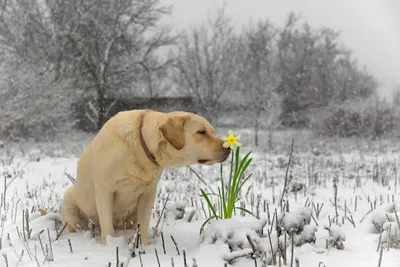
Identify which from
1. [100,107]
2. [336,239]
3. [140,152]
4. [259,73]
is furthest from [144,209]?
[100,107]

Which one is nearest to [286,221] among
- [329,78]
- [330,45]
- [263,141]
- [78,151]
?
[78,151]

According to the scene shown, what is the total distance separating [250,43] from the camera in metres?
28.8

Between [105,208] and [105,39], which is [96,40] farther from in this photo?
[105,208]

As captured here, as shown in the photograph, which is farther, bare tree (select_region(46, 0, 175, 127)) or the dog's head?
bare tree (select_region(46, 0, 175, 127))

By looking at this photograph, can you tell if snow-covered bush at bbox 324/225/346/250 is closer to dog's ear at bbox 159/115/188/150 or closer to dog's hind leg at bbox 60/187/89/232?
dog's ear at bbox 159/115/188/150

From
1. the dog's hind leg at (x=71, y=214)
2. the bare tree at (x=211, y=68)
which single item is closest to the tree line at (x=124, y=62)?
the bare tree at (x=211, y=68)

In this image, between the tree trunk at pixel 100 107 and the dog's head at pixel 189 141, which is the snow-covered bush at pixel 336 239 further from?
the tree trunk at pixel 100 107

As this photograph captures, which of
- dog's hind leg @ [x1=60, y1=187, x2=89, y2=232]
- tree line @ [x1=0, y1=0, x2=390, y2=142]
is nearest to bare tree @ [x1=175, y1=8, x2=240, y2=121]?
tree line @ [x1=0, y1=0, x2=390, y2=142]

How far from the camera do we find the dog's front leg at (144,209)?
11.8 ft

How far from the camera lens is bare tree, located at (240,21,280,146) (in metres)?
20.7

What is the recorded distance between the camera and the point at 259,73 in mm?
22531

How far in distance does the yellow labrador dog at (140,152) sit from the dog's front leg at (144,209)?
0.20 ft

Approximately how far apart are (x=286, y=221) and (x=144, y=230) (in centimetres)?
118

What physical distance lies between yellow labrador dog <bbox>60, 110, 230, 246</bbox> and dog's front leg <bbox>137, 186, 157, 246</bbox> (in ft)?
0.20
